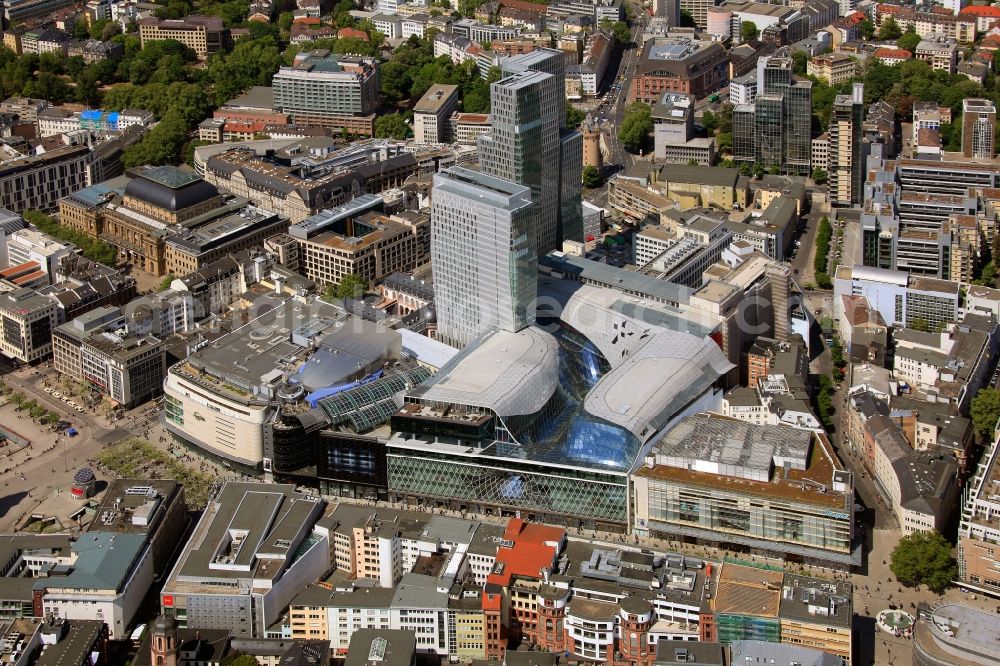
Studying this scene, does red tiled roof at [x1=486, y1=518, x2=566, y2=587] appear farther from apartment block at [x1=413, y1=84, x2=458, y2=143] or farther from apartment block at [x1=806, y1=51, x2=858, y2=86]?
apartment block at [x1=806, y1=51, x2=858, y2=86]

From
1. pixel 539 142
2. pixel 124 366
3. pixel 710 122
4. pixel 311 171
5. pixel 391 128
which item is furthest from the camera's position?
pixel 391 128

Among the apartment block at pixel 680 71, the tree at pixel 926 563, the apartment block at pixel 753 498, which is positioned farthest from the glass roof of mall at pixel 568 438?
the apartment block at pixel 680 71

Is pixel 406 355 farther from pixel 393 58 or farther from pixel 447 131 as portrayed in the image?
pixel 393 58

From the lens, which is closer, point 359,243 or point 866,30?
point 359,243

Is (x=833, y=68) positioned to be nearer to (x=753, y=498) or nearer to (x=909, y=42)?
(x=909, y=42)

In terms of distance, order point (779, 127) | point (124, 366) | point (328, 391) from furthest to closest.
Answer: point (779, 127), point (124, 366), point (328, 391)

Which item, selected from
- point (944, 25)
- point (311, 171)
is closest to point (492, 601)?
point (311, 171)

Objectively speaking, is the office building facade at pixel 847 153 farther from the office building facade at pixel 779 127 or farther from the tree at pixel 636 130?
the tree at pixel 636 130
